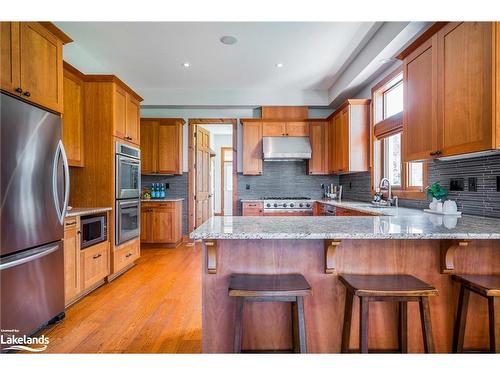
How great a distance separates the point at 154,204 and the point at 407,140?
3.91 metres

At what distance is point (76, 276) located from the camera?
2.59 metres

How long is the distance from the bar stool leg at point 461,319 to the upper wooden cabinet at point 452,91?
0.86 metres

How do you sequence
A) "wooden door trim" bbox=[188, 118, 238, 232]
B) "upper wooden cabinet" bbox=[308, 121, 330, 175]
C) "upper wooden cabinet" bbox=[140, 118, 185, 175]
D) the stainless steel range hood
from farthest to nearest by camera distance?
1. "wooden door trim" bbox=[188, 118, 238, 232]
2. "upper wooden cabinet" bbox=[140, 118, 185, 175]
3. "upper wooden cabinet" bbox=[308, 121, 330, 175]
4. the stainless steel range hood

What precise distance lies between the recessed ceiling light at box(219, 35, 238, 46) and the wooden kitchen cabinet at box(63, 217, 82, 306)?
248 centimetres

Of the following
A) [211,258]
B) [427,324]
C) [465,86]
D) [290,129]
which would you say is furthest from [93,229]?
[290,129]

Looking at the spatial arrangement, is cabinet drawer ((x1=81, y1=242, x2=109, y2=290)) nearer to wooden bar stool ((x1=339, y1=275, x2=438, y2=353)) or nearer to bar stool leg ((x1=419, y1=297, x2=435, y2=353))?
wooden bar stool ((x1=339, y1=275, x2=438, y2=353))

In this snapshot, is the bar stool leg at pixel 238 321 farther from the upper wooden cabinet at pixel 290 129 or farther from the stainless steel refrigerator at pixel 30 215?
the upper wooden cabinet at pixel 290 129

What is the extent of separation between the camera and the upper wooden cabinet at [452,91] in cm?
165

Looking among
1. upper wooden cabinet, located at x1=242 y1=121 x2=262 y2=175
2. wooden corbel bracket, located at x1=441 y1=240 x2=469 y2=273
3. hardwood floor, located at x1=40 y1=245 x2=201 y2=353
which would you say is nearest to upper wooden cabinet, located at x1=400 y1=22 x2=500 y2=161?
wooden corbel bracket, located at x1=441 y1=240 x2=469 y2=273

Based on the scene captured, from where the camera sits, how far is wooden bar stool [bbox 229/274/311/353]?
1351 millimetres

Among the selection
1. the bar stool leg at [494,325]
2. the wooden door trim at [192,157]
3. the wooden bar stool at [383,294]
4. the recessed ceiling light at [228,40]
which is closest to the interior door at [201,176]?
the wooden door trim at [192,157]

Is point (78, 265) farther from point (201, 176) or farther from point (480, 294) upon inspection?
point (201, 176)

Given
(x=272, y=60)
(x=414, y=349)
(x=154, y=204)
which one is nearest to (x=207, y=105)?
(x=272, y=60)

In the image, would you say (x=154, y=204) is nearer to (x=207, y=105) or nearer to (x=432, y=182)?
(x=207, y=105)
